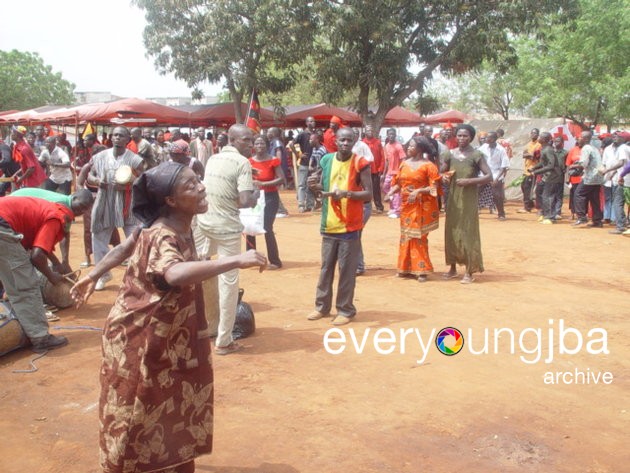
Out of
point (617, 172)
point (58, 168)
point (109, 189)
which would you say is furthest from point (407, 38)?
point (109, 189)

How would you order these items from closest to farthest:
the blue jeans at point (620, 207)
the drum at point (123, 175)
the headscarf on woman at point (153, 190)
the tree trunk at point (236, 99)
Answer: the headscarf on woman at point (153, 190) → the drum at point (123, 175) → the blue jeans at point (620, 207) → the tree trunk at point (236, 99)

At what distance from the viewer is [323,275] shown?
19.4 feet

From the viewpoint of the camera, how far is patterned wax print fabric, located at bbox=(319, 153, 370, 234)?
226 inches

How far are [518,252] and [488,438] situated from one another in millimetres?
6333

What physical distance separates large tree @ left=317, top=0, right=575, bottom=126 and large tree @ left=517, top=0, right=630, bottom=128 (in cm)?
204

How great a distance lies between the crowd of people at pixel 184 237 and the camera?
249 cm

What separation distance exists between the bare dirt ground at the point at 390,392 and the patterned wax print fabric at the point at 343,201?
0.92 meters

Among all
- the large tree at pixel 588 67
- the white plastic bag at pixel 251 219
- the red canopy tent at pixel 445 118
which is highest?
the large tree at pixel 588 67

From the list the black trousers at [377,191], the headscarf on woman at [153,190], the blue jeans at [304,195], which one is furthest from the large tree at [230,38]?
the headscarf on woman at [153,190]

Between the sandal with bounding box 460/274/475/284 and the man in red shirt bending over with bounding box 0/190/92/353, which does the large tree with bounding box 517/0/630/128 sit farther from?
the man in red shirt bending over with bounding box 0/190/92/353

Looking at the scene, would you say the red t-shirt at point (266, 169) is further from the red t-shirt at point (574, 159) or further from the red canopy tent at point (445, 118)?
the red canopy tent at point (445, 118)

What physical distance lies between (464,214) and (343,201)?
2.19m

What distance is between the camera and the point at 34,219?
4.96 m

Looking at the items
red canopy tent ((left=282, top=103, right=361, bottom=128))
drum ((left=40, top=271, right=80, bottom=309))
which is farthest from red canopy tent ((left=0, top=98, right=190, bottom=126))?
drum ((left=40, top=271, right=80, bottom=309))
